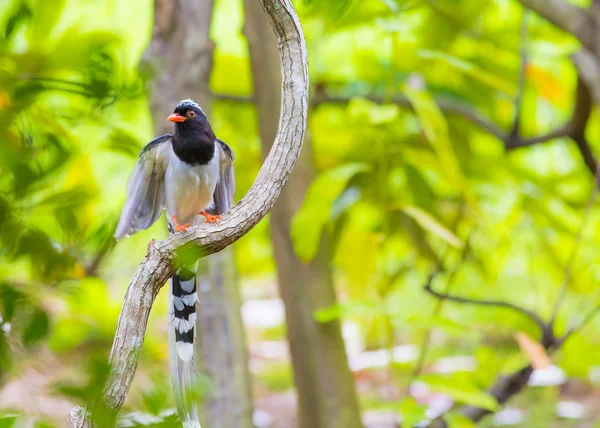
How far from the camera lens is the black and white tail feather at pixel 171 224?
701 mm

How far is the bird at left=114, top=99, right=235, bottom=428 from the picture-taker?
780 millimetres

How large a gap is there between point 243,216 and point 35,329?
35 cm

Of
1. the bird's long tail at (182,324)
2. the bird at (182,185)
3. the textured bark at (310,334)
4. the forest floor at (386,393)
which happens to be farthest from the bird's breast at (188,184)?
the forest floor at (386,393)

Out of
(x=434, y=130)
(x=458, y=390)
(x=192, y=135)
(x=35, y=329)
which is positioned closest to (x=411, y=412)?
(x=458, y=390)

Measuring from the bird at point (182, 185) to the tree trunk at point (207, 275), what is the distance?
1.77 feet

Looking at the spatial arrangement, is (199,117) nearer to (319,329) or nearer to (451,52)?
(319,329)

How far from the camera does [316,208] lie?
1.79 meters

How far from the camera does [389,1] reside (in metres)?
1.37

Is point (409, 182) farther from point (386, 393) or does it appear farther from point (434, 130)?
point (386, 393)

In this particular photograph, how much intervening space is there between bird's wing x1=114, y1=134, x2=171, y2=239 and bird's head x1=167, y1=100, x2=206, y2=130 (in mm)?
74

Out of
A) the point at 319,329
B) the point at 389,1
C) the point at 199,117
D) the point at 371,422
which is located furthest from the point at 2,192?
the point at 371,422

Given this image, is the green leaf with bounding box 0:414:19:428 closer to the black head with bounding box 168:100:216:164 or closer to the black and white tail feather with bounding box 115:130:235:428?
the black and white tail feather with bounding box 115:130:235:428

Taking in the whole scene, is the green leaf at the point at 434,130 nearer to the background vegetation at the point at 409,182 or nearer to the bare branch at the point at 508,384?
the background vegetation at the point at 409,182

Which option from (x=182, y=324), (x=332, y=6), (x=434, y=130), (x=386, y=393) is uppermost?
(x=434, y=130)
